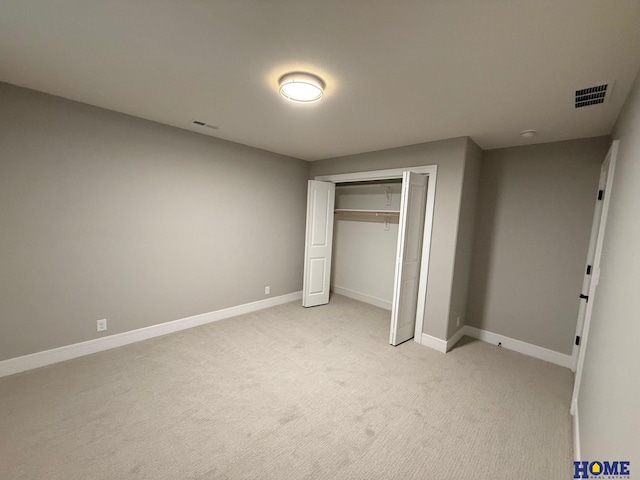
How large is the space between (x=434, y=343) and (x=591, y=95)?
2713 millimetres

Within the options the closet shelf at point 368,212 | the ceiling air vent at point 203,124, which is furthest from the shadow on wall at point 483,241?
the ceiling air vent at point 203,124

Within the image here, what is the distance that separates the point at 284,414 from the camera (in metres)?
2.05

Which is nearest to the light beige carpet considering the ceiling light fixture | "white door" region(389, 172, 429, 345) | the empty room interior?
the empty room interior

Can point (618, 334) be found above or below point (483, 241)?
below

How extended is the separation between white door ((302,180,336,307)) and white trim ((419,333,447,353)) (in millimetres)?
1835

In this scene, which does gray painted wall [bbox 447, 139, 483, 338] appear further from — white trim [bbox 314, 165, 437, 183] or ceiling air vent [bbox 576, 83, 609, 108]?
ceiling air vent [bbox 576, 83, 609, 108]

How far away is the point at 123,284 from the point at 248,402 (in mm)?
1961

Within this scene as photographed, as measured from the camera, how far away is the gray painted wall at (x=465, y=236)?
10.1 ft

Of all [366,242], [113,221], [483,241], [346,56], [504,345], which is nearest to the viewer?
[346,56]

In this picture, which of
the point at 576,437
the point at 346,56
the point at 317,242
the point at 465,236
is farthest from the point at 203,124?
the point at 576,437

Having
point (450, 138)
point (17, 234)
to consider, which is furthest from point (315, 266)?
point (17, 234)

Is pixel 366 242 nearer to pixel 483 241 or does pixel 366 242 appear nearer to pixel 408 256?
pixel 408 256

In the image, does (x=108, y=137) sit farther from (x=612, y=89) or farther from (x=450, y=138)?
(x=612, y=89)

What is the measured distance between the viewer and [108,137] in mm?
2717
